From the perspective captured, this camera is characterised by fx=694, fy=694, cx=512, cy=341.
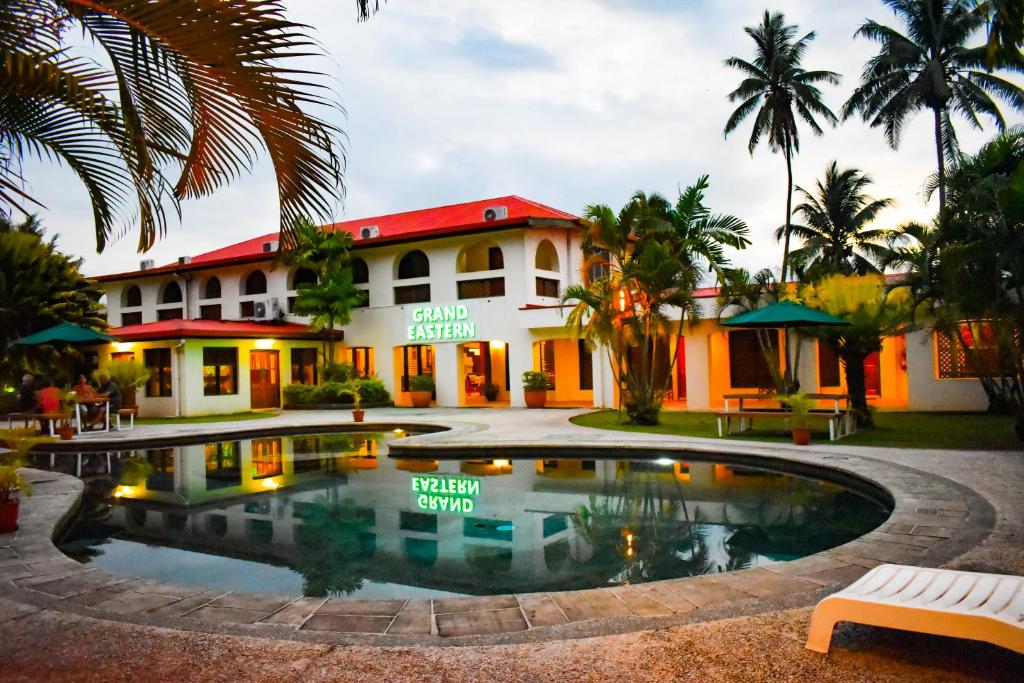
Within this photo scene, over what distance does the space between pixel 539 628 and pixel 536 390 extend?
18513 millimetres

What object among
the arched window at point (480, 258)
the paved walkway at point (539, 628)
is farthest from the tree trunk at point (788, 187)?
the paved walkway at point (539, 628)

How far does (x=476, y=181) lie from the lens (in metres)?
38.0

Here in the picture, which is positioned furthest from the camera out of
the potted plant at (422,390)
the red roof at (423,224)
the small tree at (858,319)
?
the potted plant at (422,390)

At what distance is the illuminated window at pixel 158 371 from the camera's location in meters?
23.6

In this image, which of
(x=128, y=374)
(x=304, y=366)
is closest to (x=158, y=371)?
(x=128, y=374)

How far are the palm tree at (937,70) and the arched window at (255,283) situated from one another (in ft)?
78.9

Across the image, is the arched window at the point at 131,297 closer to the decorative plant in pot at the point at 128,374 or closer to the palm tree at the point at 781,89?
the decorative plant in pot at the point at 128,374

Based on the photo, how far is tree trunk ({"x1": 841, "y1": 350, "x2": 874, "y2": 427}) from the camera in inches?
545

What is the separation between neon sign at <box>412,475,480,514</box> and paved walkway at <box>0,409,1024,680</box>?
156 inches

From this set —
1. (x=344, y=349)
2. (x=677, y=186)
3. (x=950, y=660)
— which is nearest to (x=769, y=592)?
(x=950, y=660)

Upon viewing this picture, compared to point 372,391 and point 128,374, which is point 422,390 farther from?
point 128,374

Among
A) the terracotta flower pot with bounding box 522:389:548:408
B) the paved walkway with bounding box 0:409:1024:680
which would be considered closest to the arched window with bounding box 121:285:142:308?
the terracotta flower pot with bounding box 522:389:548:408

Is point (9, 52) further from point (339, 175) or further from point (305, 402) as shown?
point (305, 402)

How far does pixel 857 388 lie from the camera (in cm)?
1402
